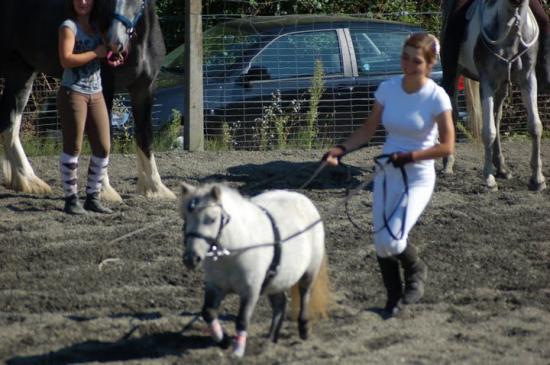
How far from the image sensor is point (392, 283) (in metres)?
6.87

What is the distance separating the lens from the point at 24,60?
10766mm

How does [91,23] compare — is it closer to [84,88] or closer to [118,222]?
[84,88]

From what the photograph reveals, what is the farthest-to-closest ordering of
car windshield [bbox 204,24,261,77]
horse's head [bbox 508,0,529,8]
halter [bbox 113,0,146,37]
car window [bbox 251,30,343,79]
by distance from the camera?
car window [bbox 251,30,343,79], car windshield [bbox 204,24,261,77], horse's head [bbox 508,0,529,8], halter [bbox 113,0,146,37]

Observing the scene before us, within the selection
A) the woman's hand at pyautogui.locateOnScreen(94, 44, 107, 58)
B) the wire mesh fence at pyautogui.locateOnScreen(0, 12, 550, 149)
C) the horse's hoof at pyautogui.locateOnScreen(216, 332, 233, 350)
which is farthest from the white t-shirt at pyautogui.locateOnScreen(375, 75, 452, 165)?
the wire mesh fence at pyautogui.locateOnScreen(0, 12, 550, 149)

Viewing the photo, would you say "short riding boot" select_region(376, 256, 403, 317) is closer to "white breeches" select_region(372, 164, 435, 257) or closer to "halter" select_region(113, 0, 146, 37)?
"white breeches" select_region(372, 164, 435, 257)

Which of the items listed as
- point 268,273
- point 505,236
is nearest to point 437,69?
point 505,236

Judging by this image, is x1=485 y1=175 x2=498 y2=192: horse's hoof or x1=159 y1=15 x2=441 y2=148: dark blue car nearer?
x1=485 y1=175 x2=498 y2=192: horse's hoof

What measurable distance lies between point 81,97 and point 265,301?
8.91ft

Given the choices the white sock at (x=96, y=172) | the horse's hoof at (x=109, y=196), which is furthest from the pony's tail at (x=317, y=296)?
the horse's hoof at (x=109, y=196)

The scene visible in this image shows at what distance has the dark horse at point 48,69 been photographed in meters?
9.87

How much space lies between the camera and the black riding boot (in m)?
11.1

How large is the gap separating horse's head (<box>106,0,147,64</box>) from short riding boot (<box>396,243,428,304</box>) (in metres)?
3.19

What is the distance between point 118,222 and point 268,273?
3.39 metres

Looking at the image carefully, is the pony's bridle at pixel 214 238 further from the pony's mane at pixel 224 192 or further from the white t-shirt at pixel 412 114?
the white t-shirt at pixel 412 114
